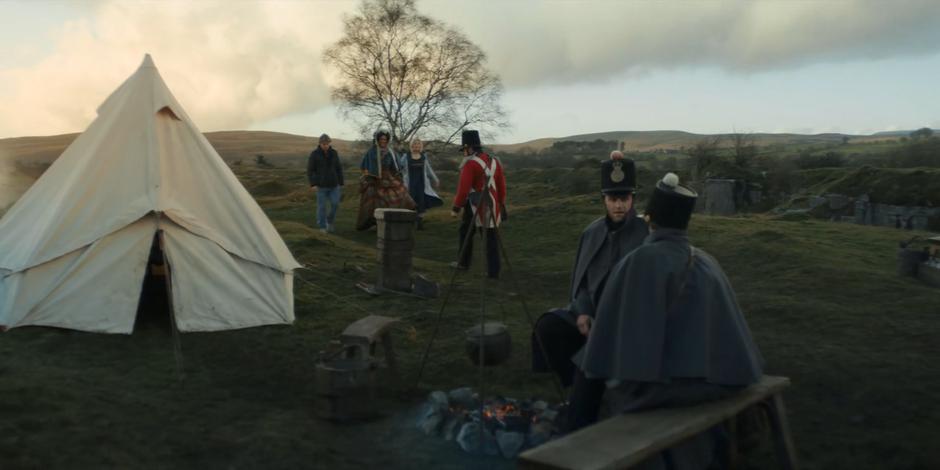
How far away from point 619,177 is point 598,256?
431 mm

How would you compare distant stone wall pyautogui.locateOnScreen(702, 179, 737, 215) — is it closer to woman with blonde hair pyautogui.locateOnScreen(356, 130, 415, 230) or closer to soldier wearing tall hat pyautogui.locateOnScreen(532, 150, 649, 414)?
woman with blonde hair pyautogui.locateOnScreen(356, 130, 415, 230)

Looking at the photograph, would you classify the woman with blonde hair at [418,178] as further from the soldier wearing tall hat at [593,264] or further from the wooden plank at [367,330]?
the soldier wearing tall hat at [593,264]

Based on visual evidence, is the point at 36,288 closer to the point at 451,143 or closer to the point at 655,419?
the point at 655,419

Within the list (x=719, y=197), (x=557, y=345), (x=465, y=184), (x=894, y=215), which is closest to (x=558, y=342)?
(x=557, y=345)

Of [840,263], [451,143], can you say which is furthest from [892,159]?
[840,263]

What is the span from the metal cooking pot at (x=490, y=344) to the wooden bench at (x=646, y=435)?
1310mm

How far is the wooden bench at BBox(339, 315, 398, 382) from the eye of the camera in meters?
4.88

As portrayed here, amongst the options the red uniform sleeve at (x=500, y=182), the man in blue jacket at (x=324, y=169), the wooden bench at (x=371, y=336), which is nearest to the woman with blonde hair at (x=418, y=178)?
the man in blue jacket at (x=324, y=169)

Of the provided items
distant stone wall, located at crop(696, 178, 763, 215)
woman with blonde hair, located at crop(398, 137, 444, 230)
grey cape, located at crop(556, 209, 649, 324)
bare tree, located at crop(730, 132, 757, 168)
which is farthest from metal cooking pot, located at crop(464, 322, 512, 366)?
bare tree, located at crop(730, 132, 757, 168)

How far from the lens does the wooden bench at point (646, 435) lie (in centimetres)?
282

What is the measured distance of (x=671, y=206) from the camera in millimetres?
3506

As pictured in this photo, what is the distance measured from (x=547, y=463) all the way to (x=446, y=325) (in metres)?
4.23

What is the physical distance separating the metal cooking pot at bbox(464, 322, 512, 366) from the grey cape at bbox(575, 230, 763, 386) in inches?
44.4

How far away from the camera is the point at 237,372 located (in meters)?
5.61
